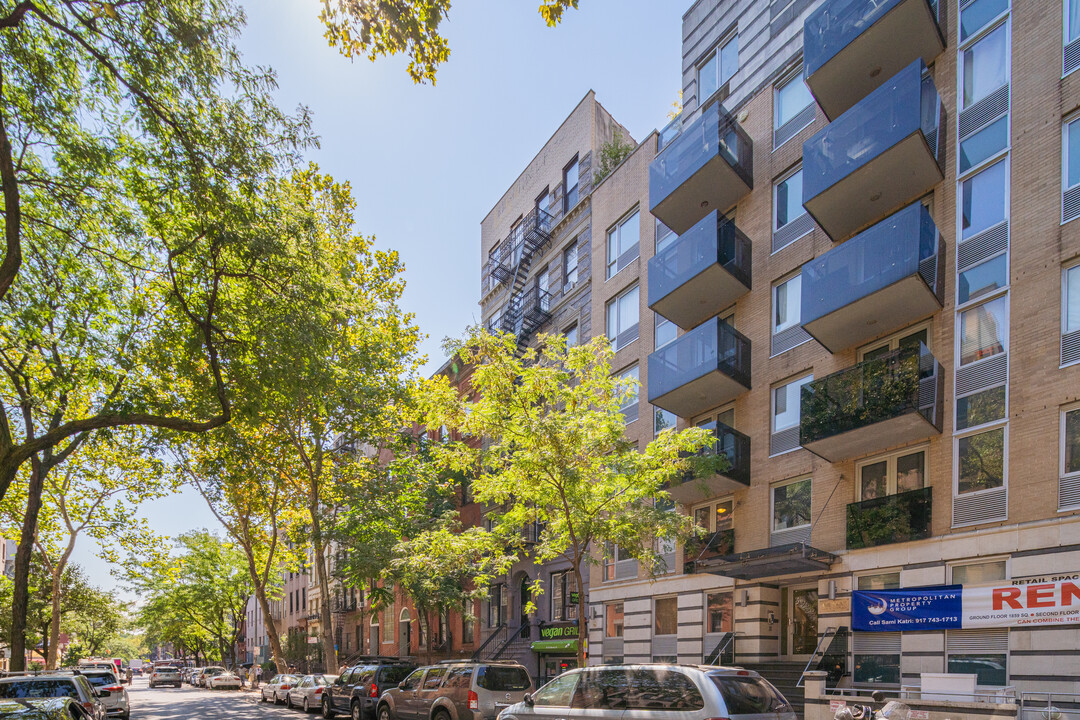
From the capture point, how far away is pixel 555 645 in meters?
25.9

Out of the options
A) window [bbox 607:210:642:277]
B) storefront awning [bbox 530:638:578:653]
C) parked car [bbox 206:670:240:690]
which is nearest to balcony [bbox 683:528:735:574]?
storefront awning [bbox 530:638:578:653]

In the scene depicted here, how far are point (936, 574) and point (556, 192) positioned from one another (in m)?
21.7

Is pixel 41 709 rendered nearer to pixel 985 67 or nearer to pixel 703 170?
Result: pixel 703 170

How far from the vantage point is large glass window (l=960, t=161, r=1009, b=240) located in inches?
597

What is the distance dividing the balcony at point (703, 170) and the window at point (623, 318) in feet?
11.9

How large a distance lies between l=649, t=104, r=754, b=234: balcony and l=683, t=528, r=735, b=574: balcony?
886 cm

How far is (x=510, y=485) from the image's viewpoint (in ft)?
57.9

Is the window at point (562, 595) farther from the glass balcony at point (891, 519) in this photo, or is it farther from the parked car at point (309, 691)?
the glass balcony at point (891, 519)

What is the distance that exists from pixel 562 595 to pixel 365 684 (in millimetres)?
8413

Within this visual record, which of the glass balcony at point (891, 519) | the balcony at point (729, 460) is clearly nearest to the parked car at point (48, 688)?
the balcony at point (729, 460)

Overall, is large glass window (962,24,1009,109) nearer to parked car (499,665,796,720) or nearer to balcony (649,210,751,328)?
balcony (649,210,751,328)

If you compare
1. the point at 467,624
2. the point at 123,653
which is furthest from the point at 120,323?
the point at 123,653

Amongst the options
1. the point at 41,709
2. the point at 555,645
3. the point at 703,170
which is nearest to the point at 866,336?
→ the point at 703,170

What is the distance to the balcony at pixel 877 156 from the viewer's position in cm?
1596
